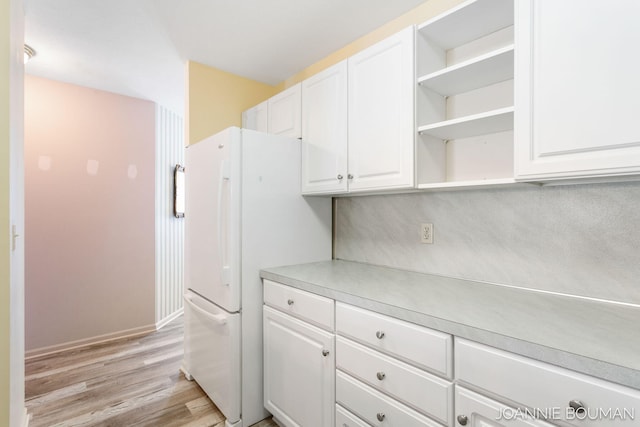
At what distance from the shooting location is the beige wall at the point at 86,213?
8.89 feet

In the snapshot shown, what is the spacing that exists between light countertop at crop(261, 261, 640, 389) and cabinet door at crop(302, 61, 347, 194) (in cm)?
58

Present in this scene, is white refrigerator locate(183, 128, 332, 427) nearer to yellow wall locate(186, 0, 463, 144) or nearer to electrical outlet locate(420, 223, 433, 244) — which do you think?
yellow wall locate(186, 0, 463, 144)

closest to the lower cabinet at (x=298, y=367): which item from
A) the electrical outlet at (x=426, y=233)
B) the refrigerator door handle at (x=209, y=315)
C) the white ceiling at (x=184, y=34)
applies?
the refrigerator door handle at (x=209, y=315)

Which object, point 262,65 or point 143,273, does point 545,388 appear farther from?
point 143,273

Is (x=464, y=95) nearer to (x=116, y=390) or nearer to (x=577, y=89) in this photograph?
(x=577, y=89)

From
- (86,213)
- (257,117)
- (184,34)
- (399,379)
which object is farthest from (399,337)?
(86,213)

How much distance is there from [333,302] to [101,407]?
5.79 ft

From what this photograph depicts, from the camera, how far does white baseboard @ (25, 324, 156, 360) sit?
8.91 feet

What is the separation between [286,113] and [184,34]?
832mm

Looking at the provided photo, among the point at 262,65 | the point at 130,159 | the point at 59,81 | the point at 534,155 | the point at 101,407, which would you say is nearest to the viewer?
the point at 534,155

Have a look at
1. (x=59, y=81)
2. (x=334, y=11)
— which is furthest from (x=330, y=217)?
(x=59, y=81)

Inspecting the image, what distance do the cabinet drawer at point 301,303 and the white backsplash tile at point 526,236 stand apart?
64 centimetres

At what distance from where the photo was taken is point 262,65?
254 centimetres

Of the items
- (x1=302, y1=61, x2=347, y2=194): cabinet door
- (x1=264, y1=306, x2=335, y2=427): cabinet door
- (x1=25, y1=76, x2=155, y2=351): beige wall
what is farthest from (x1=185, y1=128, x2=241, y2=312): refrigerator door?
(x1=25, y1=76, x2=155, y2=351): beige wall
